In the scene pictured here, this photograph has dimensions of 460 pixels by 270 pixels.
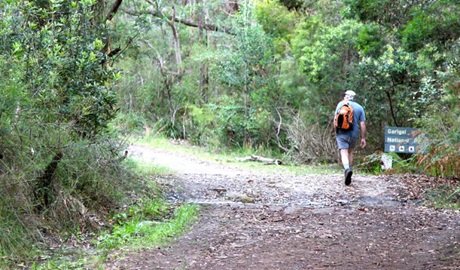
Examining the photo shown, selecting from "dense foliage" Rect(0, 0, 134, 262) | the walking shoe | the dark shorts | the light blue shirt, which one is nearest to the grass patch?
"dense foliage" Rect(0, 0, 134, 262)

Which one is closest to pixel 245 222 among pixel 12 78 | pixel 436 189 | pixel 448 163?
pixel 12 78

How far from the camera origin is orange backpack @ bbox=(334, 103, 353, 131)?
12914 millimetres

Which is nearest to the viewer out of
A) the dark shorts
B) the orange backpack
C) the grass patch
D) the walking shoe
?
the grass patch

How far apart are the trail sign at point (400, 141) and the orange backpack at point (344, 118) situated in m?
2.80

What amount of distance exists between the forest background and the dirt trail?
4.41 feet

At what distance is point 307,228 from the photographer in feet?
28.9

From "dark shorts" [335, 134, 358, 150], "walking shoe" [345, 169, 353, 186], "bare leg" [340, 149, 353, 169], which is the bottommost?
"walking shoe" [345, 169, 353, 186]

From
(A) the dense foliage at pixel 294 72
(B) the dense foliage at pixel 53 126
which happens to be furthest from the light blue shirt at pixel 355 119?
(B) the dense foliage at pixel 53 126

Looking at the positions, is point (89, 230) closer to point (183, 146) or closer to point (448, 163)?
point (448, 163)

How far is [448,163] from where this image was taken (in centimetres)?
1273

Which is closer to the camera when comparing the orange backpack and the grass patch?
the grass patch

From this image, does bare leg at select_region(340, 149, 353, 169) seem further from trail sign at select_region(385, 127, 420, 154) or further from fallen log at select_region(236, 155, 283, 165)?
fallen log at select_region(236, 155, 283, 165)

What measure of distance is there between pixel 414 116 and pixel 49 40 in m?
11.5

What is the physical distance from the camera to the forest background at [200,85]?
805cm
